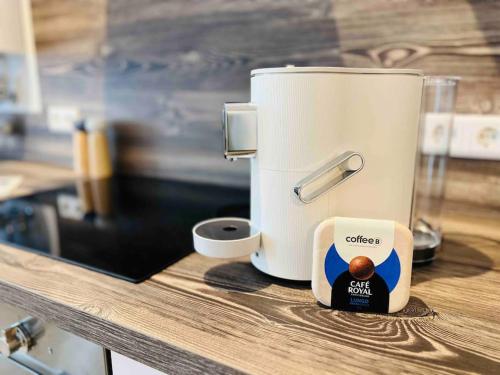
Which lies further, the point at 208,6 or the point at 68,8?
the point at 68,8

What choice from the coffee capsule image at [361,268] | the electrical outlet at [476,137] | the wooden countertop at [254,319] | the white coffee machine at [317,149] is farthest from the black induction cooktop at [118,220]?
the electrical outlet at [476,137]

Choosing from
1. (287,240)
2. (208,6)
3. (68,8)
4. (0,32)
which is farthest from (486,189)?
(0,32)

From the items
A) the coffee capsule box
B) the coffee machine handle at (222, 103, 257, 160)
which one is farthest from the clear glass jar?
the coffee machine handle at (222, 103, 257, 160)

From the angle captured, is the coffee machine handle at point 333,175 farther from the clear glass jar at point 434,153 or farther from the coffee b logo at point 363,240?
the clear glass jar at point 434,153

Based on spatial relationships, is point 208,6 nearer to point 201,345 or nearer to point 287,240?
point 287,240

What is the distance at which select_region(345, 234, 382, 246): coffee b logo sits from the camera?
0.47m

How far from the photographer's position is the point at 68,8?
1292mm

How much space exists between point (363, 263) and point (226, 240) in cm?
18

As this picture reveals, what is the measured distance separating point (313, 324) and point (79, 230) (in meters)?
0.54

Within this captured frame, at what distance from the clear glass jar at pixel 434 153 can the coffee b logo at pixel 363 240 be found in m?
0.30

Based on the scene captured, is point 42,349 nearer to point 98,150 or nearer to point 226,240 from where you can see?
point 226,240

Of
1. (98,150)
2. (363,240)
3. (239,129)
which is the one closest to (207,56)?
(98,150)

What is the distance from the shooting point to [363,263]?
473 mm

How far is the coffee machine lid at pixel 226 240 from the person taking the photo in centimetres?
52
